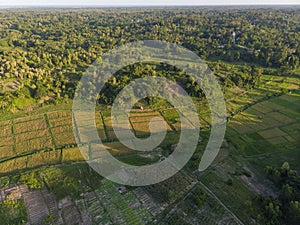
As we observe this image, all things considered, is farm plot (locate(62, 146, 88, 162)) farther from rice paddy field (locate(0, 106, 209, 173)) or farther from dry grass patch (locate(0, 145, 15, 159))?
dry grass patch (locate(0, 145, 15, 159))

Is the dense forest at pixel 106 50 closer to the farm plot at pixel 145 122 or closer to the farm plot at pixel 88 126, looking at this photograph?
the farm plot at pixel 88 126

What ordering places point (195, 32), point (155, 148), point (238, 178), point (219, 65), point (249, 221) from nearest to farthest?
1. point (249, 221)
2. point (238, 178)
3. point (155, 148)
4. point (219, 65)
5. point (195, 32)

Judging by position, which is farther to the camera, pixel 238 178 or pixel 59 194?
pixel 238 178

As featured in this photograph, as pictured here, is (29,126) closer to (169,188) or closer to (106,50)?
(169,188)

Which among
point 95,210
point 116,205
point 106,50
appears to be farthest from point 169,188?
point 106,50

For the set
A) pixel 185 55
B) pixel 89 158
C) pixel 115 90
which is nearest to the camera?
pixel 89 158

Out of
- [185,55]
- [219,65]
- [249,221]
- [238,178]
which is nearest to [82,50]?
[185,55]

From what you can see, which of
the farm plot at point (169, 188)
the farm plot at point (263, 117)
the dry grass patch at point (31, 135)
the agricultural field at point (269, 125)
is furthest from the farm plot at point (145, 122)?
the dry grass patch at point (31, 135)

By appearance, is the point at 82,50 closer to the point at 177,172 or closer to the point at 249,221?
the point at 177,172

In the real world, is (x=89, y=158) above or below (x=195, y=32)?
below
